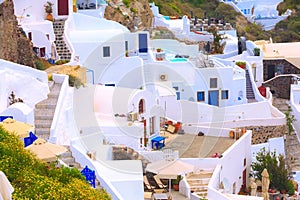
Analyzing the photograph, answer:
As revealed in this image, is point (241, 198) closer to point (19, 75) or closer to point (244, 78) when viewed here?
point (19, 75)

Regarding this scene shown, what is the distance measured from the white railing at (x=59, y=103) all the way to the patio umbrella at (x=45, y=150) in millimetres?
1693

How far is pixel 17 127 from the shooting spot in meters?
16.9

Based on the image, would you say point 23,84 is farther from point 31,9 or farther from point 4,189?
point 31,9

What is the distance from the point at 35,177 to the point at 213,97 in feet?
59.2

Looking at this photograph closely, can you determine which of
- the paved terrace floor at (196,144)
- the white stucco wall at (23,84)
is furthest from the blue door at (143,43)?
the white stucco wall at (23,84)

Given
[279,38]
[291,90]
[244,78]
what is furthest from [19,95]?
[279,38]

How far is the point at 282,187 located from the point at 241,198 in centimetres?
487

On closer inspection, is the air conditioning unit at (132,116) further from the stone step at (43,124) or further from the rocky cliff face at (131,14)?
the rocky cliff face at (131,14)

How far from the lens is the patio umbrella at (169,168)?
20.0 metres

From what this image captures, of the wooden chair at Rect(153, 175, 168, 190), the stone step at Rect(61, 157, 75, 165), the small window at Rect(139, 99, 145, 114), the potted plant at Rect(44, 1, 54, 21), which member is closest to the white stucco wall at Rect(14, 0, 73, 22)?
the potted plant at Rect(44, 1, 54, 21)

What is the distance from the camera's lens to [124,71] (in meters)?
27.7

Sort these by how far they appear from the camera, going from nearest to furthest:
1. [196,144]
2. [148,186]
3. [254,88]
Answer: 1. [148,186]
2. [196,144]
3. [254,88]

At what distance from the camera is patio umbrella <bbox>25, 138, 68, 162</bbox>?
51.4 feet

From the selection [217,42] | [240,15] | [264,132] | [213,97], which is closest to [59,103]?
[264,132]
